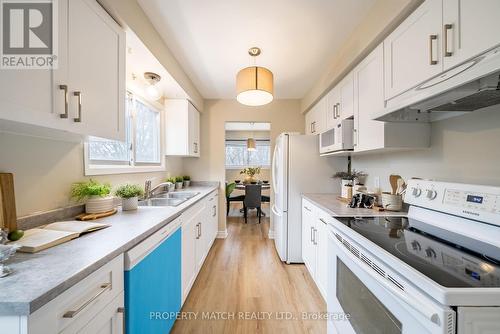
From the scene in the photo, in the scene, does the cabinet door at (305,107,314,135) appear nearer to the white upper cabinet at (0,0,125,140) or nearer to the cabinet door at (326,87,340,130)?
the cabinet door at (326,87,340,130)

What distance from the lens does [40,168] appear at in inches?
46.8

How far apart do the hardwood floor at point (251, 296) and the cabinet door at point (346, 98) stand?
6.01 ft

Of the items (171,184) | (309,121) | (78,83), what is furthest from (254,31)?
(171,184)

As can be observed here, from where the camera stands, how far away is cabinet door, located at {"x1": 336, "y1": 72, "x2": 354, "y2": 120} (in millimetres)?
1964

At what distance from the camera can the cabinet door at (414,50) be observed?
1.06 meters

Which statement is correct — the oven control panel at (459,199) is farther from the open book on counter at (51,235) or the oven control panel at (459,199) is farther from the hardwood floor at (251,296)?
the open book on counter at (51,235)

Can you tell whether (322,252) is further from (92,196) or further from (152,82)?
(152,82)

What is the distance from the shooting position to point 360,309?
1.03 m

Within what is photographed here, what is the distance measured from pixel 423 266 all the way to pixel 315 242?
4.88 ft

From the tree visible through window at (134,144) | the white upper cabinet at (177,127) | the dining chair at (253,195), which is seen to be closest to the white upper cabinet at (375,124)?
the tree visible through window at (134,144)

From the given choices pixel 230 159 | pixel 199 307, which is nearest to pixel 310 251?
pixel 199 307

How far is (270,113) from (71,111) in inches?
122

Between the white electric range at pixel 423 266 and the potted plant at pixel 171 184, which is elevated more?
the potted plant at pixel 171 184

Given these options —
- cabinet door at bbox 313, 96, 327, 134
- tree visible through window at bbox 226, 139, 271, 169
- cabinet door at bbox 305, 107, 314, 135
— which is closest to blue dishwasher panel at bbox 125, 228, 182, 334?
cabinet door at bbox 313, 96, 327, 134
